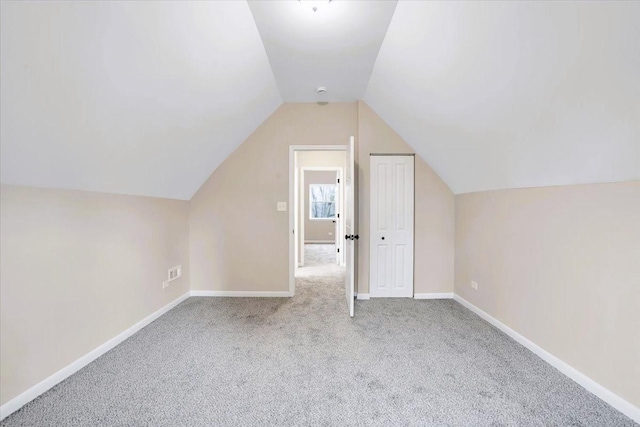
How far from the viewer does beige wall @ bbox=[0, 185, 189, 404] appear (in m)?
1.70

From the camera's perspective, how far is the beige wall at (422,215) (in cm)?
377

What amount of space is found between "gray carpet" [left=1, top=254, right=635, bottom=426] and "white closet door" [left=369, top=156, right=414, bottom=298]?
792 mm

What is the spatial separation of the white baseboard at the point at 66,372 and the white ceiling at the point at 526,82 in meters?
3.48

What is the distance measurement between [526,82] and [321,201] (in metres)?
8.40

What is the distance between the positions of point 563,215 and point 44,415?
3.66 m

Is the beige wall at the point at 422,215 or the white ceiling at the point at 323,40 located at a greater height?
the white ceiling at the point at 323,40

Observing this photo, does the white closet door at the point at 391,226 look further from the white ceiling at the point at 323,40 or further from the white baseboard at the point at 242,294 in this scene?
the white baseboard at the point at 242,294

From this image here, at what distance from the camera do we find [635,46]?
3.98 ft

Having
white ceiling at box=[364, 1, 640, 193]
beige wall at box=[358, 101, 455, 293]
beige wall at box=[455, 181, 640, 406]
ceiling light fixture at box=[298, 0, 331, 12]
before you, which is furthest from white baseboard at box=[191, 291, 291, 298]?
ceiling light fixture at box=[298, 0, 331, 12]

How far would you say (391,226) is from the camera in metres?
3.82

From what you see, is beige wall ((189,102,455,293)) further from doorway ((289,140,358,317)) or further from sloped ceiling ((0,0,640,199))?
sloped ceiling ((0,0,640,199))

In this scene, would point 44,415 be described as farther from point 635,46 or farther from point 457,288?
point 457,288

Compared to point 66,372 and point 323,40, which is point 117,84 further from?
point 66,372

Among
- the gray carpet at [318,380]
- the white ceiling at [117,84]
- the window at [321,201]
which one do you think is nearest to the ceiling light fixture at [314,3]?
the white ceiling at [117,84]
